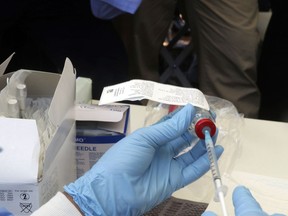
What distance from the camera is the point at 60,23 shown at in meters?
1.58

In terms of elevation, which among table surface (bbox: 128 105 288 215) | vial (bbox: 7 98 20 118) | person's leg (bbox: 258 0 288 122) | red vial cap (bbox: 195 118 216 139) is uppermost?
vial (bbox: 7 98 20 118)

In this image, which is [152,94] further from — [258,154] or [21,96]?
[258,154]

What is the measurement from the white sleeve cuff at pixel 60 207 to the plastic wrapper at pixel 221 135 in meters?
0.28

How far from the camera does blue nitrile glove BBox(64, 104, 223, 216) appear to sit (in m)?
0.67

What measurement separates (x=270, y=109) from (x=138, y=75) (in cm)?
54

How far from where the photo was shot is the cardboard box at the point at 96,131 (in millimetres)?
795

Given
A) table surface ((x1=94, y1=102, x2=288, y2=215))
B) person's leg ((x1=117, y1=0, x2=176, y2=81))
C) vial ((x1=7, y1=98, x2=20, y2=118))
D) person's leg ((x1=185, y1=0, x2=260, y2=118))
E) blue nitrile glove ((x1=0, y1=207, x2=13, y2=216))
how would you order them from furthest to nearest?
person's leg ((x1=117, y1=0, x2=176, y2=81)) → person's leg ((x1=185, y1=0, x2=260, y2=118)) → table surface ((x1=94, y1=102, x2=288, y2=215)) → vial ((x1=7, y1=98, x2=20, y2=118)) → blue nitrile glove ((x1=0, y1=207, x2=13, y2=216))

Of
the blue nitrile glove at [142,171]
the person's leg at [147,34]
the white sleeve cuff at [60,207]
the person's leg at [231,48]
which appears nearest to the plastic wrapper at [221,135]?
the blue nitrile glove at [142,171]

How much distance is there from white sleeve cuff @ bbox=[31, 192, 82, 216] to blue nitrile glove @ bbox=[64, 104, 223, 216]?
0.01 metres

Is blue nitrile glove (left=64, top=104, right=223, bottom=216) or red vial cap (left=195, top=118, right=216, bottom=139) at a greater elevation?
red vial cap (left=195, top=118, right=216, bottom=139)

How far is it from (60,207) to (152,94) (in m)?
0.22

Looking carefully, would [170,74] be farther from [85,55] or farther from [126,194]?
[126,194]

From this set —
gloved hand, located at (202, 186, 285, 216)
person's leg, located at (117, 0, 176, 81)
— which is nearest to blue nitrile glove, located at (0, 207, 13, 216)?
gloved hand, located at (202, 186, 285, 216)

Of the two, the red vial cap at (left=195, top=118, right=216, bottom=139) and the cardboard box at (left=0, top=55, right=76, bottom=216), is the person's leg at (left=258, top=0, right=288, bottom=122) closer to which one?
the red vial cap at (left=195, top=118, right=216, bottom=139)
